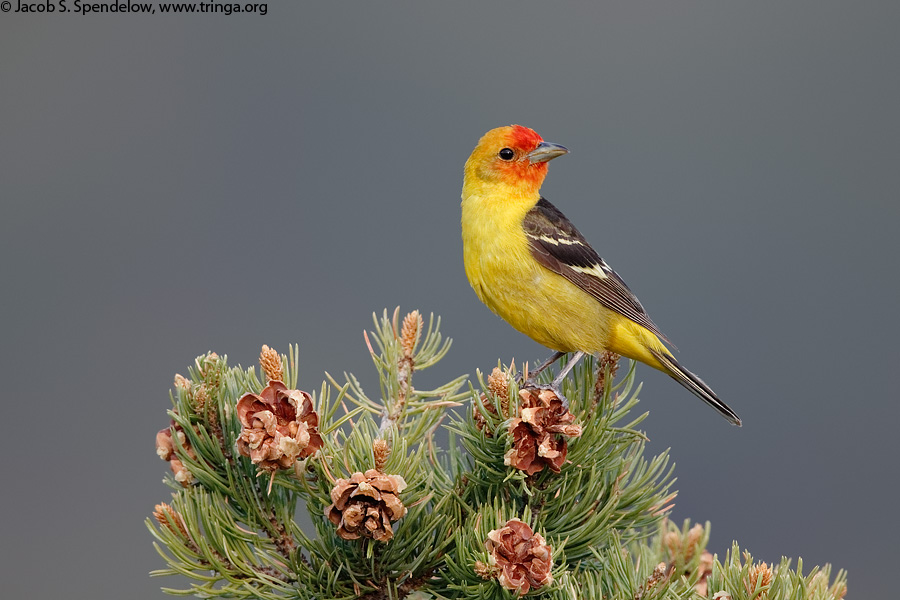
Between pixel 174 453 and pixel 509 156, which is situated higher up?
pixel 509 156

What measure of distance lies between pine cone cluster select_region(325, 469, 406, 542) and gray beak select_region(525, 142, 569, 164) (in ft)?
7.87

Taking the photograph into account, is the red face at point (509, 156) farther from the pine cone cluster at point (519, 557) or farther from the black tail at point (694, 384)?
the pine cone cluster at point (519, 557)

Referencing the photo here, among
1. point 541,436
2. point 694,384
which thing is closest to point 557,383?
point 541,436

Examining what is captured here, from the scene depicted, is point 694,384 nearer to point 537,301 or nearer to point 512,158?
point 537,301

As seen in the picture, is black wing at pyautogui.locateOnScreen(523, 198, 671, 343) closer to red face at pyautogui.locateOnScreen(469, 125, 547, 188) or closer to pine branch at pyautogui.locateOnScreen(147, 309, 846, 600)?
red face at pyautogui.locateOnScreen(469, 125, 547, 188)

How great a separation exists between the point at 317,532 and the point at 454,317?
1535 centimetres

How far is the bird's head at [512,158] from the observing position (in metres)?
3.90

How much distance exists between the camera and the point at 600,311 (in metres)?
3.64

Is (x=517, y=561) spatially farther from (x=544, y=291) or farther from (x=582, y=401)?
(x=544, y=291)

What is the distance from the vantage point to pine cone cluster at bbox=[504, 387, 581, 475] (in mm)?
1909

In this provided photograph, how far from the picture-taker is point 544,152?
3902 mm

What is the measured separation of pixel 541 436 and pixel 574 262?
193cm

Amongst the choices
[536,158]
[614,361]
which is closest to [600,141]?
[536,158]

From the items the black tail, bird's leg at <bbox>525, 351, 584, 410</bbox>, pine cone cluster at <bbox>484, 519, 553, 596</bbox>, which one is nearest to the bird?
the black tail
